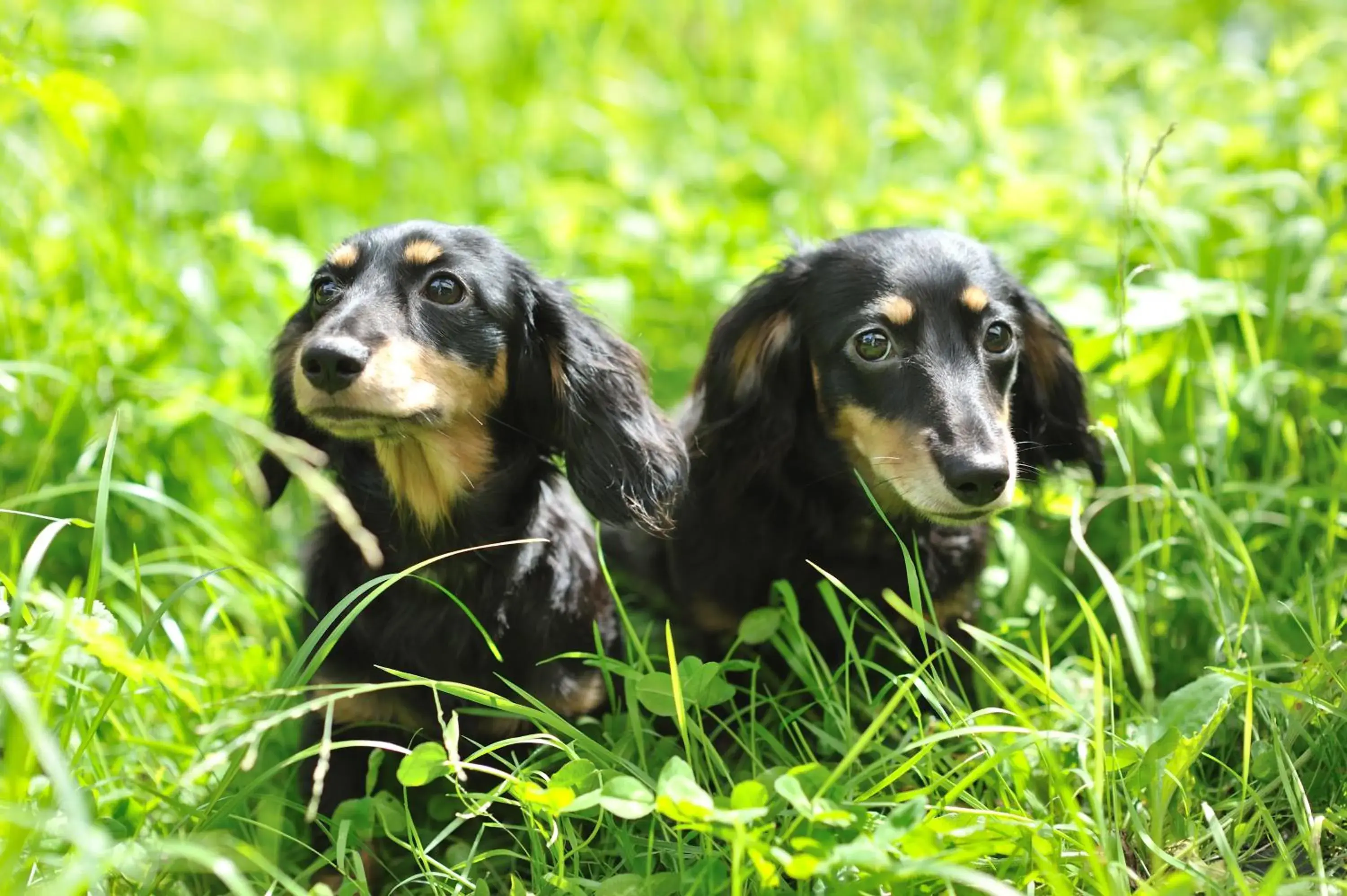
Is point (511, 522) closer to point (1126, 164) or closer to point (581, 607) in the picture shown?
point (581, 607)

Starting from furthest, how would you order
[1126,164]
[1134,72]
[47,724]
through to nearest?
[1134,72], [1126,164], [47,724]

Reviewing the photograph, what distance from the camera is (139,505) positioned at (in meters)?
2.90

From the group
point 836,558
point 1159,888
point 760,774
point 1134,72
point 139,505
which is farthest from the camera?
point 1134,72

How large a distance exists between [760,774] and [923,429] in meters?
0.72

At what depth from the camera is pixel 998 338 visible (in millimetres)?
2529

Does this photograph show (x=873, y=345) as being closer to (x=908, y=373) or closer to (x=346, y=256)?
(x=908, y=373)

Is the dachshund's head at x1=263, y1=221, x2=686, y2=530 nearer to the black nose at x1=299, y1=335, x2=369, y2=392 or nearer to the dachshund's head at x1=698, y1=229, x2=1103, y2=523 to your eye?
the black nose at x1=299, y1=335, x2=369, y2=392

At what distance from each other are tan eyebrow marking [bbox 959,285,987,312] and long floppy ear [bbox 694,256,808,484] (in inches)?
14.5

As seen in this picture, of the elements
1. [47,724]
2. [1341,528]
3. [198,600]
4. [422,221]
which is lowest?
[198,600]

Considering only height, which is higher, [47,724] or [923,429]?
[923,429]

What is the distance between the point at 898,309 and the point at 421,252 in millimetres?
979

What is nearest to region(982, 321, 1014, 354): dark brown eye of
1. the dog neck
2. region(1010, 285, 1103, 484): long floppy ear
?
region(1010, 285, 1103, 484): long floppy ear

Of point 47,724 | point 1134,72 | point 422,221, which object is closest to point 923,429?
point 422,221

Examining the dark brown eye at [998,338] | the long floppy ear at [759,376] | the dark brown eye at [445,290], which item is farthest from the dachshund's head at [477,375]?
the dark brown eye at [998,338]
